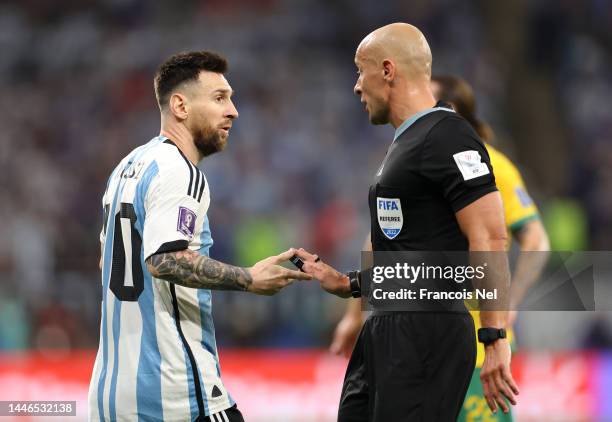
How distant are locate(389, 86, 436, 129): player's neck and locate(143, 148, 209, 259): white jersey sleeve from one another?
85cm

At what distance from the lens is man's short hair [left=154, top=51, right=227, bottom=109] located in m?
4.32

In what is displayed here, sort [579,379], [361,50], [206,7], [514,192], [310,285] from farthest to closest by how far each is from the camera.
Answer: [206,7], [310,285], [579,379], [514,192], [361,50]

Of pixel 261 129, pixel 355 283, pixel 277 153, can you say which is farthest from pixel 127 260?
pixel 261 129

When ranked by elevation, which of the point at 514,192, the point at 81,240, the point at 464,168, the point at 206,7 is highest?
the point at 206,7

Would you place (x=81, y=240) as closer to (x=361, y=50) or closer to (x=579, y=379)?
(x=579, y=379)

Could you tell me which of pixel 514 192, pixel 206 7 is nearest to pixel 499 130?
pixel 206 7

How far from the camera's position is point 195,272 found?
3.84m

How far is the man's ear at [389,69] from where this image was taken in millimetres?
4207

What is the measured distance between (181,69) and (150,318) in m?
1.07

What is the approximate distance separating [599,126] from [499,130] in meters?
1.29

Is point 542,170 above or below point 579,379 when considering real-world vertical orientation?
above

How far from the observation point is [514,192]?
18.2 feet

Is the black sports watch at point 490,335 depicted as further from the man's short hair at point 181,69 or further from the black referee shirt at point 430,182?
the man's short hair at point 181,69

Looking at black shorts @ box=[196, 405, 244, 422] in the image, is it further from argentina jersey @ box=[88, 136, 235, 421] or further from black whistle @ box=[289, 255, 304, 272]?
black whistle @ box=[289, 255, 304, 272]
